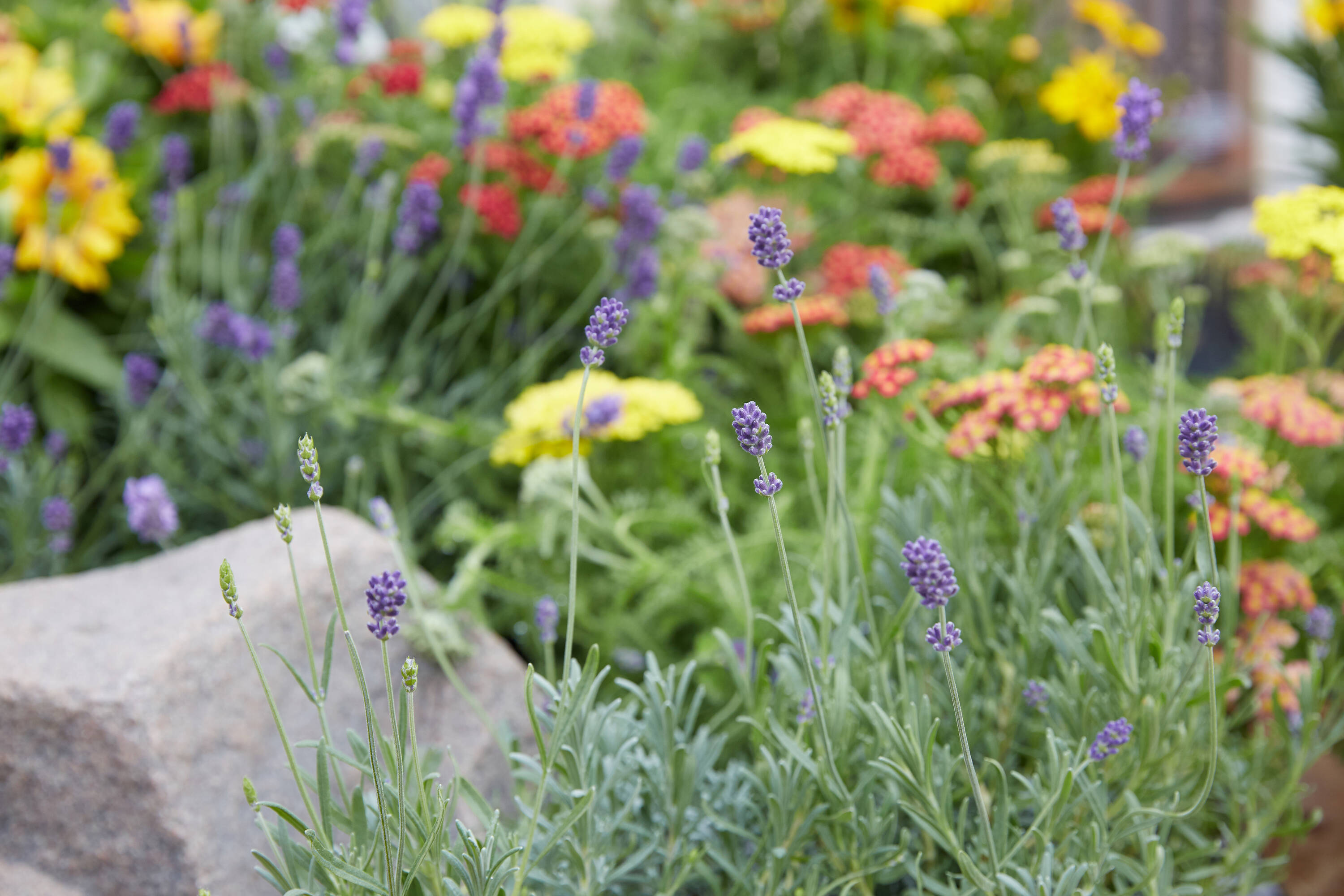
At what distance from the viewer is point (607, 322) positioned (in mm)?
806

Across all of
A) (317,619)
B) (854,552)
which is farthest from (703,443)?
(854,552)

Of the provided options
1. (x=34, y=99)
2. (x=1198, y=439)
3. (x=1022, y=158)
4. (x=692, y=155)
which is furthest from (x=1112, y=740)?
(x=34, y=99)

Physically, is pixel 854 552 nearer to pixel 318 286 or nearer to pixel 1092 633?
pixel 1092 633

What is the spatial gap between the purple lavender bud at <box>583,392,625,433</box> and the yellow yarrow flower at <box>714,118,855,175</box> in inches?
25.4

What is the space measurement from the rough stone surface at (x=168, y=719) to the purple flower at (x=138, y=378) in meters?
0.58

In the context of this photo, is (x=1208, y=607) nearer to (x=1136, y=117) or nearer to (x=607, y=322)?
(x=607, y=322)

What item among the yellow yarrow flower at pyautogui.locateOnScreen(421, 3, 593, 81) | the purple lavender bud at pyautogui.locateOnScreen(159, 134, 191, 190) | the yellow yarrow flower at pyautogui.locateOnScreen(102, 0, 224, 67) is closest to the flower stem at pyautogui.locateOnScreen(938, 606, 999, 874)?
the purple lavender bud at pyautogui.locateOnScreen(159, 134, 191, 190)

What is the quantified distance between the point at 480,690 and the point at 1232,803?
1.06 m

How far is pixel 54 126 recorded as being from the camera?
239 cm

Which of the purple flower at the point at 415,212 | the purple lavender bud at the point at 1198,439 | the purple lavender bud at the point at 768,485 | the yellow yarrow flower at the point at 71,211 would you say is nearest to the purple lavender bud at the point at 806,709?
the purple lavender bud at the point at 768,485

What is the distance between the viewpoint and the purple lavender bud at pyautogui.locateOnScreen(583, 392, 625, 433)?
5.25 feet

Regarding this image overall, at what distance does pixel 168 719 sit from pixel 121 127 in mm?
1512

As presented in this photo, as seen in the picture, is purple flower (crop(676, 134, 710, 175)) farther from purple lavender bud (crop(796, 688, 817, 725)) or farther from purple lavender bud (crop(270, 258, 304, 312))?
purple lavender bud (crop(796, 688, 817, 725))

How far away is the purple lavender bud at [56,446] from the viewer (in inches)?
78.9
